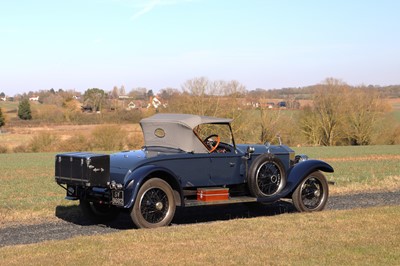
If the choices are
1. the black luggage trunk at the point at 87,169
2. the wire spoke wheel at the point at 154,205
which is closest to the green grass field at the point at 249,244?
the wire spoke wheel at the point at 154,205

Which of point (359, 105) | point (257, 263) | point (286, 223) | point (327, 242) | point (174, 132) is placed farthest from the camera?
point (359, 105)

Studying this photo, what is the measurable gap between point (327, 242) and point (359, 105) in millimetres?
54184

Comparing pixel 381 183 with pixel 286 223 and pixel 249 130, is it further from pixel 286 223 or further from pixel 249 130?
pixel 249 130

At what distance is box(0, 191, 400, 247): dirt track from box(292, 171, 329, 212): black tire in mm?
621

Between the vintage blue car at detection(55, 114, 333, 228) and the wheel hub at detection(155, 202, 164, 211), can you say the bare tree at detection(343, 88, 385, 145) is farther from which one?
the wheel hub at detection(155, 202, 164, 211)

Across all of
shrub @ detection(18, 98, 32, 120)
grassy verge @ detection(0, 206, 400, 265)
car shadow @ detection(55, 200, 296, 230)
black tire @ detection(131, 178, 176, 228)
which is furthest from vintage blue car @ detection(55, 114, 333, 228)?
shrub @ detection(18, 98, 32, 120)

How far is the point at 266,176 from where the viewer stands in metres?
9.92

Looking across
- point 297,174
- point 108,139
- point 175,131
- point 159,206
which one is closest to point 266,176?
point 297,174

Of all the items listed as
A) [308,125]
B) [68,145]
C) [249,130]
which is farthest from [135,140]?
[308,125]

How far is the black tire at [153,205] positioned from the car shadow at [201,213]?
0.71 meters

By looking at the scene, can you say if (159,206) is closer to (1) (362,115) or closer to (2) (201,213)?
(2) (201,213)

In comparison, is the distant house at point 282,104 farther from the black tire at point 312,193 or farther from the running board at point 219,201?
the running board at point 219,201

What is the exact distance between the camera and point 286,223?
841 centimetres

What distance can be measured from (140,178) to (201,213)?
8.63ft
